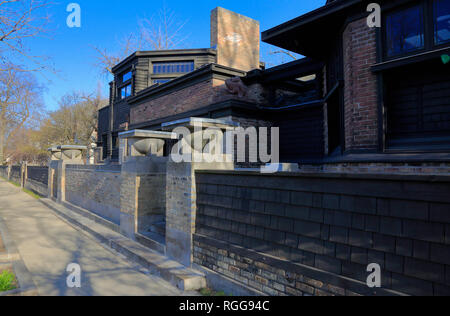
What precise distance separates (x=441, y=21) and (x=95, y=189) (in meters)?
10.6

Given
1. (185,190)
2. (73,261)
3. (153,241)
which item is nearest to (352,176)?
(185,190)

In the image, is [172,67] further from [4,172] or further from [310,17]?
[4,172]

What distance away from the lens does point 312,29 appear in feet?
21.1

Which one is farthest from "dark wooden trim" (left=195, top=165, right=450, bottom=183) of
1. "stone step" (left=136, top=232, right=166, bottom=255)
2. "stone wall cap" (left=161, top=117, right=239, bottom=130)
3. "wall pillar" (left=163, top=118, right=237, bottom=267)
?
"stone step" (left=136, top=232, right=166, bottom=255)

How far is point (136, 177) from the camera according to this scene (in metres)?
Result: 7.36

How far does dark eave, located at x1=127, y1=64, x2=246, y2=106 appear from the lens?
32.7 ft

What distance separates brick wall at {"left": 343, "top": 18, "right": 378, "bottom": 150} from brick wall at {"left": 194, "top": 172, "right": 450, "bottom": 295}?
233 cm

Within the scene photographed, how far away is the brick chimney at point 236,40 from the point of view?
14070mm

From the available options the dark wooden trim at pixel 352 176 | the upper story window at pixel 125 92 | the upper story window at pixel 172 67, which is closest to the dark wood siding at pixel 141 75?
the upper story window at pixel 172 67

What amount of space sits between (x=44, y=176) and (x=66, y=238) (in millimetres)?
11382

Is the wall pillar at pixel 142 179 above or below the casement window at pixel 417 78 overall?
below

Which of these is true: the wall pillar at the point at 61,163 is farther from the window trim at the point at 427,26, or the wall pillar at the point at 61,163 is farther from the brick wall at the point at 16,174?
the window trim at the point at 427,26

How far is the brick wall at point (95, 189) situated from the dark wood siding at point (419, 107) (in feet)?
24.1
